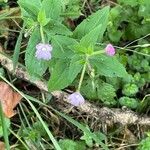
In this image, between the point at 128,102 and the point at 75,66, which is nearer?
the point at 75,66

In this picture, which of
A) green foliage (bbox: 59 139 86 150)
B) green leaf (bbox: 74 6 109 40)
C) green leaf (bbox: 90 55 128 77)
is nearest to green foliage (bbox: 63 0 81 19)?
green leaf (bbox: 74 6 109 40)

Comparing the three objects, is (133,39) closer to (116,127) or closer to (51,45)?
(116,127)

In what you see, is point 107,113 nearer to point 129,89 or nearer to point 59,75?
point 129,89

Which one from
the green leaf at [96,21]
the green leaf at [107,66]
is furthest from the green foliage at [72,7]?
the green leaf at [107,66]

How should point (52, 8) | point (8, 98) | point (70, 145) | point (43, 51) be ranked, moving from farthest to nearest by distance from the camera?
point (8, 98), point (70, 145), point (52, 8), point (43, 51)

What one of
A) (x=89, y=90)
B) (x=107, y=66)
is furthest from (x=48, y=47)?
(x=89, y=90)

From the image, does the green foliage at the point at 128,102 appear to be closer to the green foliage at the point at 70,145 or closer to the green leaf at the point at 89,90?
the green leaf at the point at 89,90

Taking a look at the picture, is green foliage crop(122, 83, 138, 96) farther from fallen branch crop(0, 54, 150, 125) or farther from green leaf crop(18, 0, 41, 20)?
green leaf crop(18, 0, 41, 20)
